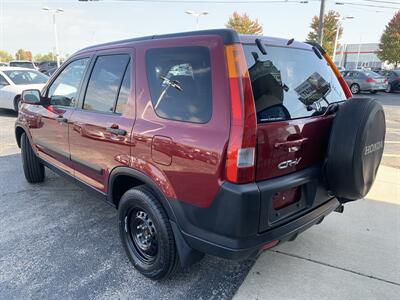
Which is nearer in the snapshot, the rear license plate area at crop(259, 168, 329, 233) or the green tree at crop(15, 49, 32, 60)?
the rear license plate area at crop(259, 168, 329, 233)

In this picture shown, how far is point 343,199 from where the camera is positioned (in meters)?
2.50

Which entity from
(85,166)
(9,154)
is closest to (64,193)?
(85,166)

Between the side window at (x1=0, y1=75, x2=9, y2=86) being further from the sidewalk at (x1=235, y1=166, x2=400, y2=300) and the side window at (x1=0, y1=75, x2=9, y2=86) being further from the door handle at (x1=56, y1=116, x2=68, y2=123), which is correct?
the sidewalk at (x1=235, y1=166, x2=400, y2=300)

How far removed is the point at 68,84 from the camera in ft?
11.8

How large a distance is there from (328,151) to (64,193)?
3.53m

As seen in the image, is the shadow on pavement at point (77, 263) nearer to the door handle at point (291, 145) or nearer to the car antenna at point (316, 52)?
the door handle at point (291, 145)

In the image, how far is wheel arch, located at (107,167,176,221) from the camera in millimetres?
2323

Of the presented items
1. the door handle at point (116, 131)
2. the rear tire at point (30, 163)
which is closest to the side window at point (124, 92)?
the door handle at point (116, 131)

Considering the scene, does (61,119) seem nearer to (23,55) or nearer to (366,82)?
(366,82)

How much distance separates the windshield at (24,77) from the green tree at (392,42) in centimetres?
4079

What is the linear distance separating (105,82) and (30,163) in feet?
7.74

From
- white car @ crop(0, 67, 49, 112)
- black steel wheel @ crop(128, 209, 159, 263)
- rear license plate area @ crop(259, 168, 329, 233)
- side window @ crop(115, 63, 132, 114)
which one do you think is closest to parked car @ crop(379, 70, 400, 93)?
white car @ crop(0, 67, 49, 112)

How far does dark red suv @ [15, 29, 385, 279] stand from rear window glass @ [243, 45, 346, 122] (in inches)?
0.4

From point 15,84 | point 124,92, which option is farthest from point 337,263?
point 15,84
